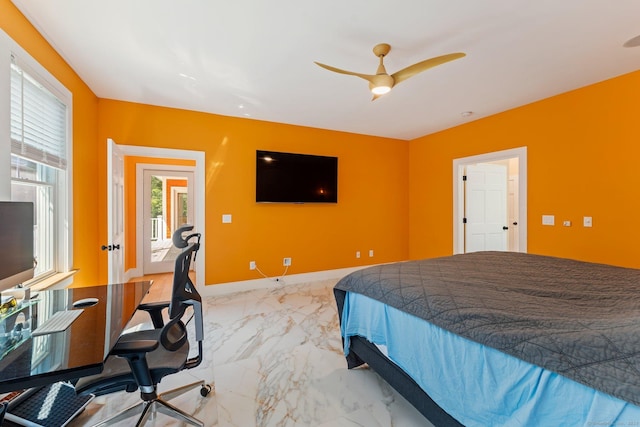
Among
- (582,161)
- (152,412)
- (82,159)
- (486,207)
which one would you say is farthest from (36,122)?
(486,207)

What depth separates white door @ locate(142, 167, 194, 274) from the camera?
497 cm

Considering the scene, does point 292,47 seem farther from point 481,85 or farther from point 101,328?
point 101,328

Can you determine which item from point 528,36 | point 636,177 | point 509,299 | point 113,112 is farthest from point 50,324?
point 636,177

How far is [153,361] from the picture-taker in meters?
1.45

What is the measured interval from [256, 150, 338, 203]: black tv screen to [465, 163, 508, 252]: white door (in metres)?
2.21

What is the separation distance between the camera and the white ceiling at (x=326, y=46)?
1855 millimetres

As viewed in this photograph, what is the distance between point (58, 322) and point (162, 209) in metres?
4.43

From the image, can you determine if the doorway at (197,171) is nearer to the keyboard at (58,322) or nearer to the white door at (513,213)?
the keyboard at (58,322)

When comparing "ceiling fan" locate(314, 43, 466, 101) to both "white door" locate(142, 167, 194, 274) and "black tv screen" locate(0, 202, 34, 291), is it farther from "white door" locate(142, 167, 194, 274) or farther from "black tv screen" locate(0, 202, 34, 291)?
"white door" locate(142, 167, 194, 274)

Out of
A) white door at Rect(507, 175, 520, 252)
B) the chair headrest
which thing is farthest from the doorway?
white door at Rect(507, 175, 520, 252)

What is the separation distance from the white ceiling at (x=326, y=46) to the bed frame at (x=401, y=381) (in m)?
2.31

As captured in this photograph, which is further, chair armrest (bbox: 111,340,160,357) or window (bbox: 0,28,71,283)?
window (bbox: 0,28,71,283)

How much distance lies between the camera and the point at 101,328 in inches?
49.7

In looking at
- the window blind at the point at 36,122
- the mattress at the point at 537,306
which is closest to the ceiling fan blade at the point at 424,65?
the mattress at the point at 537,306
